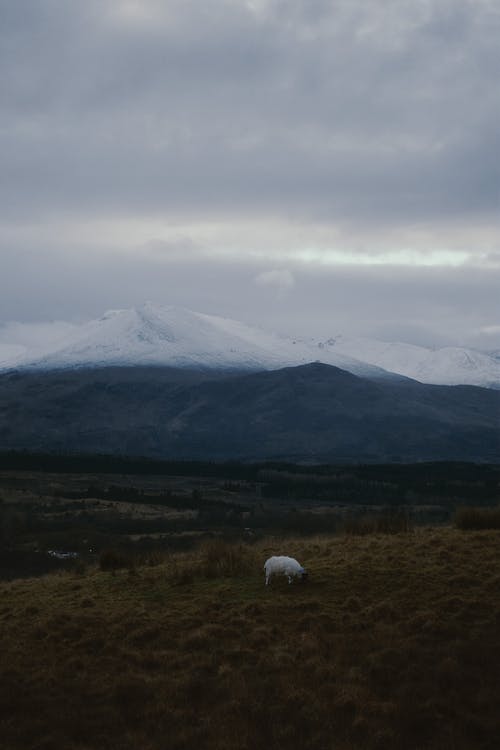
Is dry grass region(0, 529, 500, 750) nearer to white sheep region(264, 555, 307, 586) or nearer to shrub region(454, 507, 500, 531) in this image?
white sheep region(264, 555, 307, 586)

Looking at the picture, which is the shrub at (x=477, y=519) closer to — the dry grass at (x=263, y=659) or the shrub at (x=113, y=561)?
the dry grass at (x=263, y=659)

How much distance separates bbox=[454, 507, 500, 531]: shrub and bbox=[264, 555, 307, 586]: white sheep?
29.5ft

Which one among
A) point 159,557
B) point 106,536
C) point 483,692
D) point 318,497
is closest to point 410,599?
point 483,692

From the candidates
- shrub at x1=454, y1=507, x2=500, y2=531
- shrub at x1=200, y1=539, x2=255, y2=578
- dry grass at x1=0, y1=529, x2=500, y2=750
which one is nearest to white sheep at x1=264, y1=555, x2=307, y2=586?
dry grass at x1=0, y1=529, x2=500, y2=750

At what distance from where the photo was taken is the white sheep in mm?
21031

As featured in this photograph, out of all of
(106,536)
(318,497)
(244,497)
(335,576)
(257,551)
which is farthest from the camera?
(318,497)

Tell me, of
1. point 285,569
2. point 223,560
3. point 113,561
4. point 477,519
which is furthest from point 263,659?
point 477,519

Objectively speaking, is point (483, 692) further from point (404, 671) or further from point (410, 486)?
point (410, 486)

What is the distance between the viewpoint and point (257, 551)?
27.2 m

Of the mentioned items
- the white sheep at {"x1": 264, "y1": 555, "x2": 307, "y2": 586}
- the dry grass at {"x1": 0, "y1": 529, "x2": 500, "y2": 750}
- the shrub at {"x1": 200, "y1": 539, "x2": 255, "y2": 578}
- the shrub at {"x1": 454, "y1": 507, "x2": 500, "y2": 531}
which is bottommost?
the dry grass at {"x1": 0, "y1": 529, "x2": 500, "y2": 750}

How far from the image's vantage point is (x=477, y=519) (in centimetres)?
2803

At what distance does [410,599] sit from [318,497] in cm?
15349

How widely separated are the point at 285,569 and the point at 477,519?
9.99 metres

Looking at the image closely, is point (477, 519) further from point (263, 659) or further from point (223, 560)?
point (263, 659)
